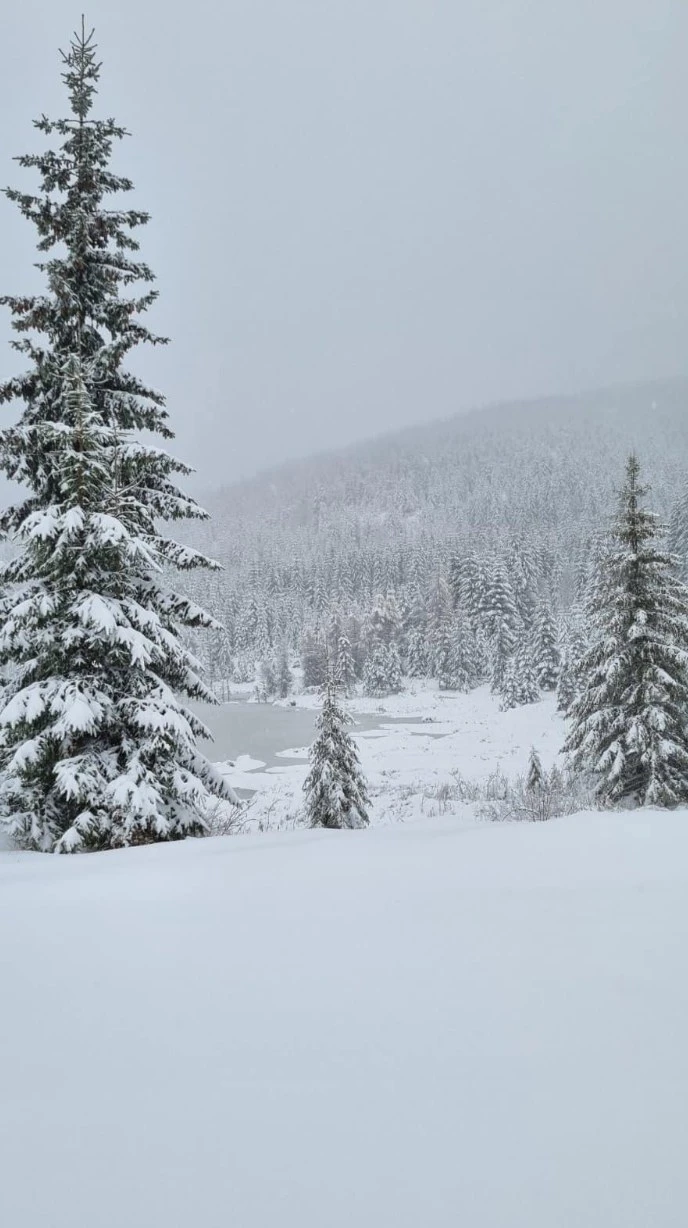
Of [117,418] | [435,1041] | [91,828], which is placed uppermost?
[117,418]

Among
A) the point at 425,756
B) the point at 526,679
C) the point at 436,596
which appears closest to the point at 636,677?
the point at 425,756

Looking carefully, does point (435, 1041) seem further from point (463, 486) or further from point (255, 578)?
point (463, 486)

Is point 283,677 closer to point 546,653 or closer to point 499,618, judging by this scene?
point 499,618

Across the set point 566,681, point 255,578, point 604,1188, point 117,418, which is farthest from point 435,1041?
point 255,578

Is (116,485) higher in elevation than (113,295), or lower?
lower

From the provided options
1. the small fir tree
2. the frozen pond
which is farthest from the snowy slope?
the small fir tree

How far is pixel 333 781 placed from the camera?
1284 centimetres

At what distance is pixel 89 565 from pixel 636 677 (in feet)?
37.0

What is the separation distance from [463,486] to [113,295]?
18653 centimetres

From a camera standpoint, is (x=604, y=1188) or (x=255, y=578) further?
(x=255, y=578)

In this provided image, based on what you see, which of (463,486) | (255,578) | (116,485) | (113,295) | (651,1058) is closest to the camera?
(651,1058)

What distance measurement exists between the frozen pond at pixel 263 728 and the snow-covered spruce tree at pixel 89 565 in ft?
66.8

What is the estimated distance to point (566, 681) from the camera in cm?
3588

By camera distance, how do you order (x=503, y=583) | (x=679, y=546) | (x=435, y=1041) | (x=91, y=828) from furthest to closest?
(x=503, y=583) < (x=679, y=546) < (x=91, y=828) < (x=435, y=1041)
